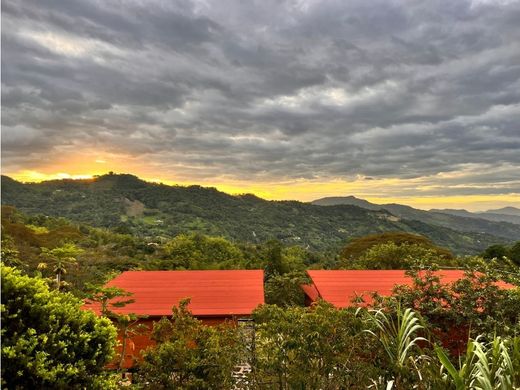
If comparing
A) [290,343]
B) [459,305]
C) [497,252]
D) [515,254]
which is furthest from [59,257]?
[497,252]

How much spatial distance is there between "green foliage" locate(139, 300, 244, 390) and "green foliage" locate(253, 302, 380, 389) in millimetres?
505

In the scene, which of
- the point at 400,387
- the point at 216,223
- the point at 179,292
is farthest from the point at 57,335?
the point at 216,223

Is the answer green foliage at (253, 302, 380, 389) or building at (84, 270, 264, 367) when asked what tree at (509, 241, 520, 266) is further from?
green foliage at (253, 302, 380, 389)

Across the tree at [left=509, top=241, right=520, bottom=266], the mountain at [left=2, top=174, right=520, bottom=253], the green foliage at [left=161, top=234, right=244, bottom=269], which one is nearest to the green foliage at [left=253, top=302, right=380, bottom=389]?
the green foliage at [left=161, top=234, right=244, bottom=269]

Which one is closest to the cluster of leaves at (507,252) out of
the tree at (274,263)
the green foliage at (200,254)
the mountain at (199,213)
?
the tree at (274,263)

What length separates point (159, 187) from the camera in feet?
508

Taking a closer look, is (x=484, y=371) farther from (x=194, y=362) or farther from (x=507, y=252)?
(x=507, y=252)

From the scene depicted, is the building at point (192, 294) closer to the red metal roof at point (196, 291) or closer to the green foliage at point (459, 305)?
the red metal roof at point (196, 291)

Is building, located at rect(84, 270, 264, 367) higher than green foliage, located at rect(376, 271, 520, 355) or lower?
lower

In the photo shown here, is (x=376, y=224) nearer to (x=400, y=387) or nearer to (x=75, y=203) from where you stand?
(x=75, y=203)

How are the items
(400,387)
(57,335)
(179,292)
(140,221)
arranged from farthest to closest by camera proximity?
(140,221) < (179,292) < (400,387) < (57,335)

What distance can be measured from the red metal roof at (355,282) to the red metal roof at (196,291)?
213cm

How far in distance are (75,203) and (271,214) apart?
72.0 m

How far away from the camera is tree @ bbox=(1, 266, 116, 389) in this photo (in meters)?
4.07
